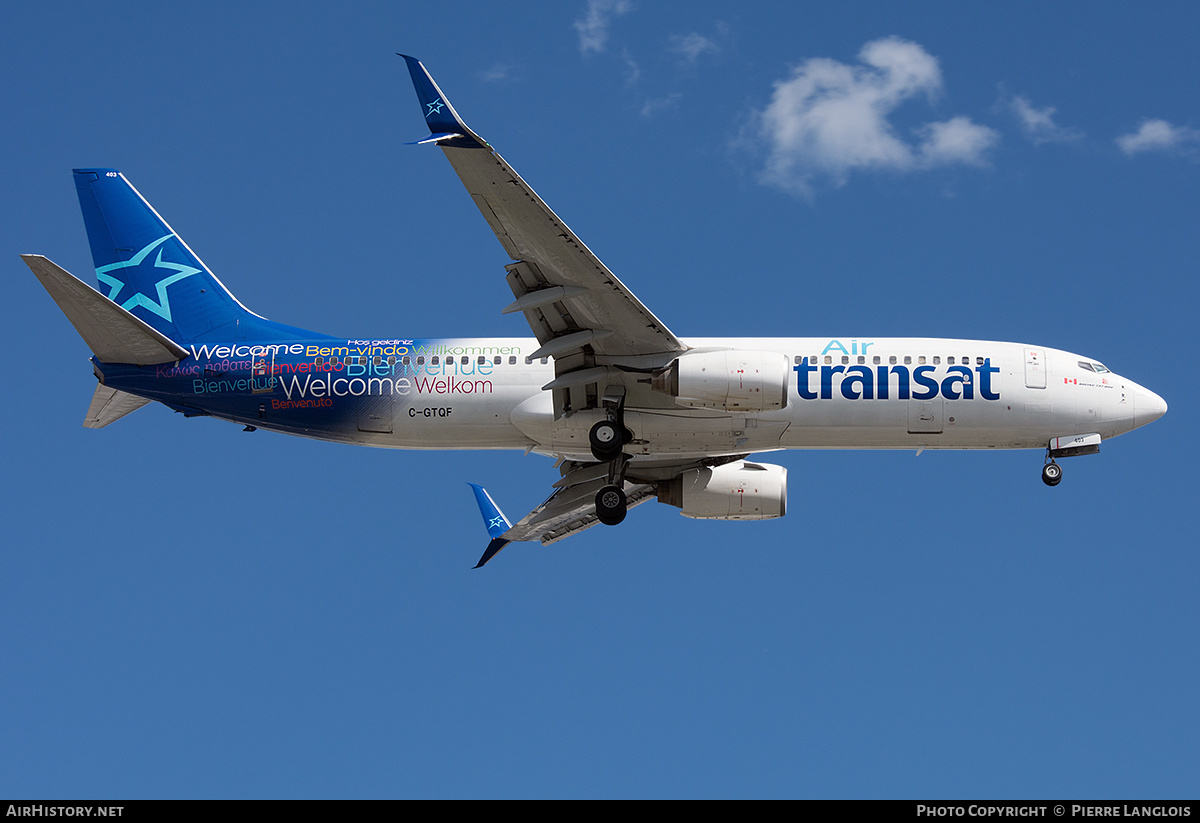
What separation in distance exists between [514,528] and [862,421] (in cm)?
1178

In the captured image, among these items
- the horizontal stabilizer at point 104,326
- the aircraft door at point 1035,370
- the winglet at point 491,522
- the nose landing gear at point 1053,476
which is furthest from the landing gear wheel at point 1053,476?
Answer: the horizontal stabilizer at point 104,326

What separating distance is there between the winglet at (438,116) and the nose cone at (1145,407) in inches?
753

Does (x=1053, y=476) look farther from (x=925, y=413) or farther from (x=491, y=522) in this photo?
(x=491, y=522)

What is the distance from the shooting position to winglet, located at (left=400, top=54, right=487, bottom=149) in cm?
2259

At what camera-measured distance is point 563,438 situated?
31.0 metres

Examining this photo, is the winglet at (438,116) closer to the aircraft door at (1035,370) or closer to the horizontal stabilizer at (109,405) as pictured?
the horizontal stabilizer at (109,405)

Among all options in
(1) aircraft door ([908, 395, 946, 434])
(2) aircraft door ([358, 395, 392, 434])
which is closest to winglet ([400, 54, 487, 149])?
(2) aircraft door ([358, 395, 392, 434])

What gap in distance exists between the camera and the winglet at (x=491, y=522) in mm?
36594

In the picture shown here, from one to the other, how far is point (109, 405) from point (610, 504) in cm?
1405

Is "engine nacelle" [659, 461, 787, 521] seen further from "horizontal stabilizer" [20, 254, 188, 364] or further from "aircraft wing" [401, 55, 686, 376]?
"horizontal stabilizer" [20, 254, 188, 364]

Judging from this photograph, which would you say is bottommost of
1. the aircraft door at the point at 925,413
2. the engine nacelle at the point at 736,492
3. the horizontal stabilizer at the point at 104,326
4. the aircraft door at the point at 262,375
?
the engine nacelle at the point at 736,492

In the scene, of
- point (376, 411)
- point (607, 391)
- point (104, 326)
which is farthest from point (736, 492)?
point (104, 326)
